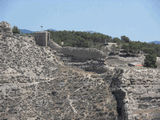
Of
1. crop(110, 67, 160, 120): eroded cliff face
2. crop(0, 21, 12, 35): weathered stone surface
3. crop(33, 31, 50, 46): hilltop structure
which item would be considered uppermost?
crop(0, 21, 12, 35): weathered stone surface

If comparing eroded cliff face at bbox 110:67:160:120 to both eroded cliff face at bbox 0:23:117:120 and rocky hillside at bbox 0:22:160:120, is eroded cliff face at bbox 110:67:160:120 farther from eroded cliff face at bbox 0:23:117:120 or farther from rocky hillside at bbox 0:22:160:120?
eroded cliff face at bbox 0:23:117:120

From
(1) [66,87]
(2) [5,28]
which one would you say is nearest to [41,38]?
(2) [5,28]

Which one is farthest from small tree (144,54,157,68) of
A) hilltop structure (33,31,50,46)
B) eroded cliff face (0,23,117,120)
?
hilltop structure (33,31,50,46)

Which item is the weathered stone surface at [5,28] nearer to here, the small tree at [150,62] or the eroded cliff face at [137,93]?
the eroded cliff face at [137,93]

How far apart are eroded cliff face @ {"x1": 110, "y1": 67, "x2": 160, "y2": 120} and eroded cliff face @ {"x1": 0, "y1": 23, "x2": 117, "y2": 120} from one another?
1070 millimetres

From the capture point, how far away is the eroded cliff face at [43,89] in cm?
3077

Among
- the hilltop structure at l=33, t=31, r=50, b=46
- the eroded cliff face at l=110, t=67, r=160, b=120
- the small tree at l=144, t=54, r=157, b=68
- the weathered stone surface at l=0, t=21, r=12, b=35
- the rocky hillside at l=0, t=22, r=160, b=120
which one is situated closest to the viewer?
the rocky hillside at l=0, t=22, r=160, b=120

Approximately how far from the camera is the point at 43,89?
32938mm

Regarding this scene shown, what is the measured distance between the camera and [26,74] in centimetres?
3341

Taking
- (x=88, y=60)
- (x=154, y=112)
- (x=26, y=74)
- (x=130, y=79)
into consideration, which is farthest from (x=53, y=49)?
(x=154, y=112)

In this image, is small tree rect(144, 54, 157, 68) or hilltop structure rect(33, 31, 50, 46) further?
small tree rect(144, 54, 157, 68)

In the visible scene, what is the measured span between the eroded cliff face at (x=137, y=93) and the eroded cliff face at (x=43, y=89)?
107 centimetres

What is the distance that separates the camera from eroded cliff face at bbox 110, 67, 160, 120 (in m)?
34.0

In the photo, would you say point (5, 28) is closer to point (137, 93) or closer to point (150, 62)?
point (137, 93)
